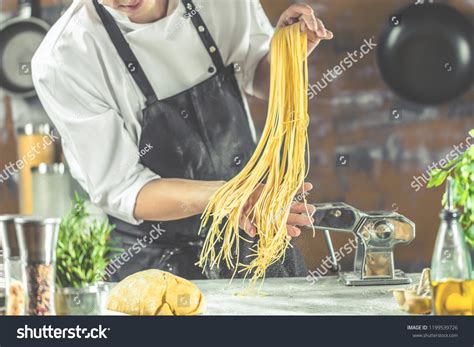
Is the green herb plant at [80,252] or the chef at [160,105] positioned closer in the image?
the green herb plant at [80,252]

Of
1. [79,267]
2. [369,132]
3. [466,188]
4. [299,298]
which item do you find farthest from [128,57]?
[466,188]

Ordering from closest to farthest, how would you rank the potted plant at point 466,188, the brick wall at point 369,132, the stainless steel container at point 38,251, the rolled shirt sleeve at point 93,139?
the stainless steel container at point 38,251
the potted plant at point 466,188
the rolled shirt sleeve at point 93,139
the brick wall at point 369,132

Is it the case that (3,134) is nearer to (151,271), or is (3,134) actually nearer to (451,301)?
(151,271)

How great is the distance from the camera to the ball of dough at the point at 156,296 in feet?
8.81

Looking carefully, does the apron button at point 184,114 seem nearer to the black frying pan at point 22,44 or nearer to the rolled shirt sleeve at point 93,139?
the rolled shirt sleeve at point 93,139

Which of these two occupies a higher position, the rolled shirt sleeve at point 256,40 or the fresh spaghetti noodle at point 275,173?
the rolled shirt sleeve at point 256,40

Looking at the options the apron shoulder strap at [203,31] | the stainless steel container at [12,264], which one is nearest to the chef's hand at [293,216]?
the apron shoulder strap at [203,31]

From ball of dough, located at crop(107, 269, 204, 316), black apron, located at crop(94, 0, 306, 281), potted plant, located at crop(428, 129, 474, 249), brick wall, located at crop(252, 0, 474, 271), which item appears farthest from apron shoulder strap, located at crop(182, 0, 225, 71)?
potted plant, located at crop(428, 129, 474, 249)

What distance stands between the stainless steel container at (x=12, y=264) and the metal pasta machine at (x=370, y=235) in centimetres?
108

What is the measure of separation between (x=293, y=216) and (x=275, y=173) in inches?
7.0

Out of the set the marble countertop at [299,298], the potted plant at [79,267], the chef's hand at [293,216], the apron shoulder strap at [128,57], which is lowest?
the marble countertop at [299,298]

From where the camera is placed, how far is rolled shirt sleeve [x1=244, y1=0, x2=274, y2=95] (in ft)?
9.64

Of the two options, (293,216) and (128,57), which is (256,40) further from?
(293,216)

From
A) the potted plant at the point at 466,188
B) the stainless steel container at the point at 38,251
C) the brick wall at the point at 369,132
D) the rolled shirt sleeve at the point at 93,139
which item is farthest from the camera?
the brick wall at the point at 369,132
